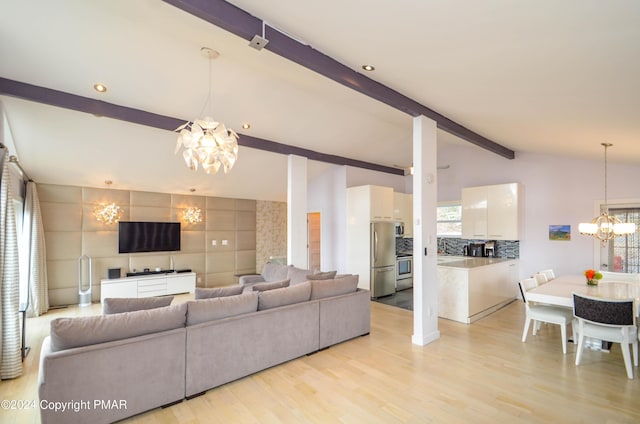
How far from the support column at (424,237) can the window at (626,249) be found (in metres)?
3.84

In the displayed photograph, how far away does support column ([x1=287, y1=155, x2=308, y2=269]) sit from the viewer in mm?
6462

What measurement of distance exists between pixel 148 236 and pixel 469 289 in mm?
6626

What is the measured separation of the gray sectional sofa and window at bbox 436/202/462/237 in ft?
15.4

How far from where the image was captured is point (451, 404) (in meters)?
2.77

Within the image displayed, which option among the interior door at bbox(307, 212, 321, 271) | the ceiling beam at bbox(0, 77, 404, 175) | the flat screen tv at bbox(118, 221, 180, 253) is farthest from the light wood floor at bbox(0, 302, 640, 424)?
the interior door at bbox(307, 212, 321, 271)

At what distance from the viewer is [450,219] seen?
7.65m

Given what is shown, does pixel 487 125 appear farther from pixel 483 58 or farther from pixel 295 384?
pixel 295 384

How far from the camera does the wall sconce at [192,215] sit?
25.2ft

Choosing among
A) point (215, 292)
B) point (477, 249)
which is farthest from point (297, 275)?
point (477, 249)

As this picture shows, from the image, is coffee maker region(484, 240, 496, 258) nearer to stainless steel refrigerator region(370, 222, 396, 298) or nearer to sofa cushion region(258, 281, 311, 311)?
stainless steel refrigerator region(370, 222, 396, 298)

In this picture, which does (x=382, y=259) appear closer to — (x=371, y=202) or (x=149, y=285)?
(x=371, y=202)

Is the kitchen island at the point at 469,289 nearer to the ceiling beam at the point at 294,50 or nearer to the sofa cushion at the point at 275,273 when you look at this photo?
the ceiling beam at the point at 294,50

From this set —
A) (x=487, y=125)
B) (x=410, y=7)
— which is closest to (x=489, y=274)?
(x=487, y=125)

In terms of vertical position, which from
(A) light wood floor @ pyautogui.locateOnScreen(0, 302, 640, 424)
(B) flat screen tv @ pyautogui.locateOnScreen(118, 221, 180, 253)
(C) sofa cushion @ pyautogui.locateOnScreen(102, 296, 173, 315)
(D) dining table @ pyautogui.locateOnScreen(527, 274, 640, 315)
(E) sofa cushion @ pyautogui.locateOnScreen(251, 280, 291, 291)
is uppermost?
(B) flat screen tv @ pyautogui.locateOnScreen(118, 221, 180, 253)
